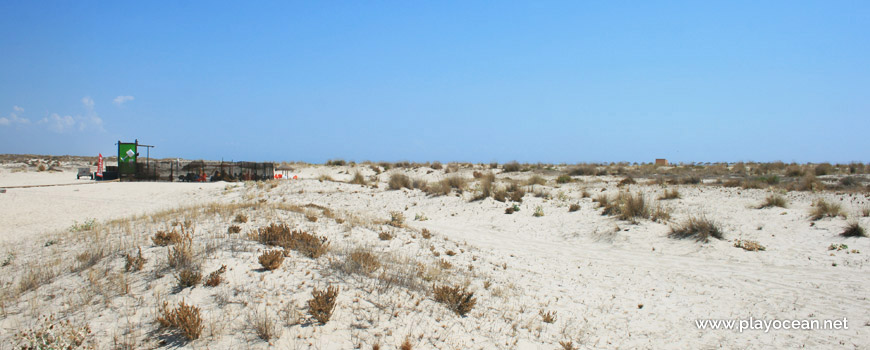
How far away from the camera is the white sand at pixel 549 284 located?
205 inches

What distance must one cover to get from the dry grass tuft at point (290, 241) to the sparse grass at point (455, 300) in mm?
2419

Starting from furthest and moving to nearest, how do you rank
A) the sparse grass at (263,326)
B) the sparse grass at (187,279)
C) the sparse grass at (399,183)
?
the sparse grass at (399,183) → the sparse grass at (187,279) → the sparse grass at (263,326)

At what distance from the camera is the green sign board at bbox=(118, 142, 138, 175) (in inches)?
1115

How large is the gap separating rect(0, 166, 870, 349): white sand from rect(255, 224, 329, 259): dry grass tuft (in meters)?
0.30

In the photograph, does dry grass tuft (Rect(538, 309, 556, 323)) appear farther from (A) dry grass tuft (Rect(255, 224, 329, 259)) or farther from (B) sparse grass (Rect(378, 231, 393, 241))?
(B) sparse grass (Rect(378, 231, 393, 241))

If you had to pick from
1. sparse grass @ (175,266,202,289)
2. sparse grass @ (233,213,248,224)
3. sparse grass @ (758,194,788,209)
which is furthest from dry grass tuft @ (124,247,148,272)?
sparse grass @ (758,194,788,209)

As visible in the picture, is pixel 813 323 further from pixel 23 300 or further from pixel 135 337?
pixel 23 300

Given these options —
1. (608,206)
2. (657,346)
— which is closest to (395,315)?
(657,346)

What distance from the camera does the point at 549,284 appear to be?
331 inches

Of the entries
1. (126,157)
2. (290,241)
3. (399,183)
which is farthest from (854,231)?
(126,157)

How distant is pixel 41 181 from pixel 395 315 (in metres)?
35.6

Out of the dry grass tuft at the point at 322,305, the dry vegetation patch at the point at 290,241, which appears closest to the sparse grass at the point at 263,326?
the dry grass tuft at the point at 322,305

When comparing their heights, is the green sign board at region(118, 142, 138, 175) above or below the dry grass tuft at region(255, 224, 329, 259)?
above

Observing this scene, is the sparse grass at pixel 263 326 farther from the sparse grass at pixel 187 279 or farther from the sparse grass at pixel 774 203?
the sparse grass at pixel 774 203
